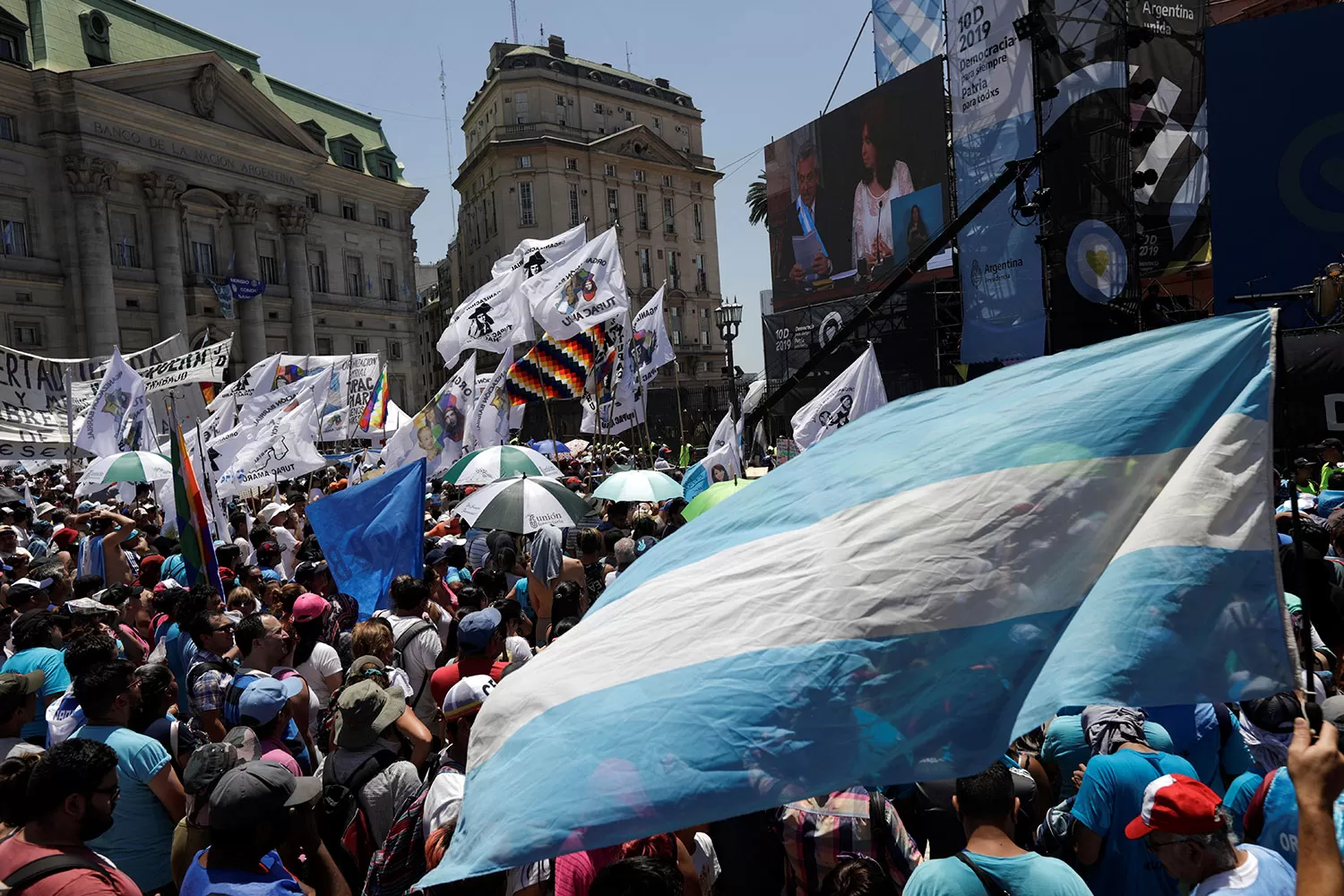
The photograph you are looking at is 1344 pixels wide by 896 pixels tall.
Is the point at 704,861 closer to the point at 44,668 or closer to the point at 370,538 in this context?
the point at 44,668

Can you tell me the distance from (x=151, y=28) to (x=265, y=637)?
164 ft

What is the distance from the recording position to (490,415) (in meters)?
13.4

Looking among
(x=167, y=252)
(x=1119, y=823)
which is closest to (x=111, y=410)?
(x=1119, y=823)

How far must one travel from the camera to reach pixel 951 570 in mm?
2219

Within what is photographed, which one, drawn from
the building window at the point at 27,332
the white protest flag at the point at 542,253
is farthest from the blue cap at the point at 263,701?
the building window at the point at 27,332

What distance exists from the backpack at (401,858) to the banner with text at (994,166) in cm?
1433

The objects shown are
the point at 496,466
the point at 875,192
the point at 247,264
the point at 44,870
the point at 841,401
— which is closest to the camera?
the point at 44,870

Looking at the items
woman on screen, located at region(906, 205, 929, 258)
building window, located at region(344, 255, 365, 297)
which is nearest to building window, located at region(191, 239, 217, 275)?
building window, located at region(344, 255, 365, 297)

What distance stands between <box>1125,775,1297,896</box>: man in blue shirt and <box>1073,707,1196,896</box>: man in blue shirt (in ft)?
1.90

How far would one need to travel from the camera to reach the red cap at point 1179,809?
2668 millimetres

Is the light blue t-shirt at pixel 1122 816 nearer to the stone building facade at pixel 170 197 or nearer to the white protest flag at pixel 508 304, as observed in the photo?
the white protest flag at pixel 508 304

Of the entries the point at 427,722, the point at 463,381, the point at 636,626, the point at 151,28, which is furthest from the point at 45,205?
the point at 636,626

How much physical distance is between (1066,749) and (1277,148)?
54.3ft

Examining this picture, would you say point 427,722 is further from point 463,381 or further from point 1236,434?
point 463,381
